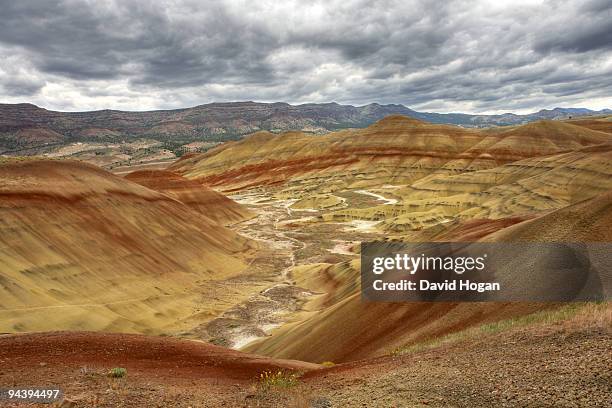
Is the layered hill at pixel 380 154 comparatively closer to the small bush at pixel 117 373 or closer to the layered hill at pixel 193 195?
the layered hill at pixel 193 195

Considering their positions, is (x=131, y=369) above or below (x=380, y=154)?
below

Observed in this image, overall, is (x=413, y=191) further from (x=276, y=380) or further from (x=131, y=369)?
(x=131, y=369)

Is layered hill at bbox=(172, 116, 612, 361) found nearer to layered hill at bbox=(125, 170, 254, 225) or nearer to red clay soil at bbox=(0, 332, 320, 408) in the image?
red clay soil at bbox=(0, 332, 320, 408)

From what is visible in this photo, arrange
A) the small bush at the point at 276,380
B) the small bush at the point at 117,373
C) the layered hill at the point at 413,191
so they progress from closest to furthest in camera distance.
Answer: the small bush at the point at 276,380 → the small bush at the point at 117,373 → the layered hill at the point at 413,191

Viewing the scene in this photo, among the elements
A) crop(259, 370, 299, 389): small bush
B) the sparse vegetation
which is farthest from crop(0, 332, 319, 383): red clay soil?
the sparse vegetation

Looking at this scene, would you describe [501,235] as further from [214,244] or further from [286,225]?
[286,225]

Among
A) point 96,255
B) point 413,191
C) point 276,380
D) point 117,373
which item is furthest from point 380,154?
point 117,373

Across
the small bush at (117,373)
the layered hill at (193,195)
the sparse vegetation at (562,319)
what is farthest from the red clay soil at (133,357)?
the layered hill at (193,195)
